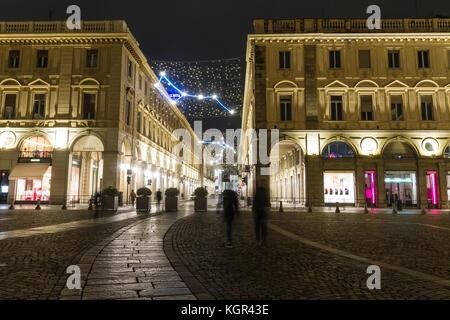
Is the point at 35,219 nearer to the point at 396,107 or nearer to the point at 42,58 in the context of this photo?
the point at 42,58

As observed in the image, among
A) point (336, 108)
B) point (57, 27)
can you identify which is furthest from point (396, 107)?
point (57, 27)

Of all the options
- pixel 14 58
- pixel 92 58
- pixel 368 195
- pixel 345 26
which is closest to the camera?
pixel 368 195

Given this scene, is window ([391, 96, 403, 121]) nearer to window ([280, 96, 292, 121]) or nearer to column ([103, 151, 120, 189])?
window ([280, 96, 292, 121])

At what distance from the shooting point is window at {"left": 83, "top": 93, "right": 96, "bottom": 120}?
94.4ft

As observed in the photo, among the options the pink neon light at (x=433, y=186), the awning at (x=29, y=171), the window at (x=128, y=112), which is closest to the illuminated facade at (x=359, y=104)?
the pink neon light at (x=433, y=186)

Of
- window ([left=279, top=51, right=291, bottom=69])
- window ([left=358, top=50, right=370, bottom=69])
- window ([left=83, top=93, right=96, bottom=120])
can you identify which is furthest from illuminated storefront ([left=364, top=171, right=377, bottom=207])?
window ([left=83, top=93, right=96, bottom=120])

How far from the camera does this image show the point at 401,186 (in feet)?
91.9

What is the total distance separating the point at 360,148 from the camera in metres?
27.8

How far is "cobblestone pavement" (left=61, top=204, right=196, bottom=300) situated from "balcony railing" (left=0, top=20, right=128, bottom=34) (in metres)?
26.2

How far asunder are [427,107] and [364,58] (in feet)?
22.7

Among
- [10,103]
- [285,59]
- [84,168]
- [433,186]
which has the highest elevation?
[285,59]

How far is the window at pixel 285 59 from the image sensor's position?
2917 centimetres
